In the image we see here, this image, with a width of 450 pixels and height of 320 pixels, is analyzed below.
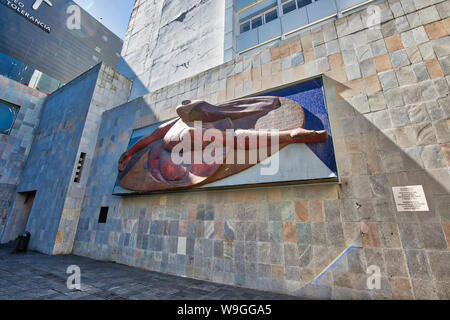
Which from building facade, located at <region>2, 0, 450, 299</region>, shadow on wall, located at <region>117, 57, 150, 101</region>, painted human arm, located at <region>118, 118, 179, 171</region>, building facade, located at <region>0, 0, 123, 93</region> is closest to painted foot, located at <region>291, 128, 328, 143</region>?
building facade, located at <region>2, 0, 450, 299</region>

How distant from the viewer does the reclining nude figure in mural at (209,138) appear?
187 inches

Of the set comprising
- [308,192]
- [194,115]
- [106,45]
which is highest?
[106,45]

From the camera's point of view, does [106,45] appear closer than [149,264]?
No

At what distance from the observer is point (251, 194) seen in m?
4.87

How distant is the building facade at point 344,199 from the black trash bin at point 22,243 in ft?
12.1

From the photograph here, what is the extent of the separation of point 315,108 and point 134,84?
12.8m

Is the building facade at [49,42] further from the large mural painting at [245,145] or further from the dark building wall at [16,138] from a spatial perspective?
the large mural painting at [245,145]

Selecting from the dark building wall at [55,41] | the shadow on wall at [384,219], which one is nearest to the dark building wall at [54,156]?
the shadow on wall at [384,219]

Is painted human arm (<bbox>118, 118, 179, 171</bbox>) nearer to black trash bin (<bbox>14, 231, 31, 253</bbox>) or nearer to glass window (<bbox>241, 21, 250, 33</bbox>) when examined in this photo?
black trash bin (<bbox>14, 231, 31, 253</bbox>)

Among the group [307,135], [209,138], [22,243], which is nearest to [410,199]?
[307,135]

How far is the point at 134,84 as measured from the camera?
13.7 metres

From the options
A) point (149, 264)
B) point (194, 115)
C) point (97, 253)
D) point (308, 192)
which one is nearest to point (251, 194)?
point (308, 192)

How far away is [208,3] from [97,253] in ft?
48.2
